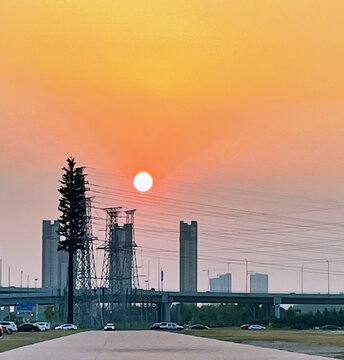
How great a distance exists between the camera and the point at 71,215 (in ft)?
452

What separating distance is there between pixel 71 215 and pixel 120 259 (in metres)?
42.9

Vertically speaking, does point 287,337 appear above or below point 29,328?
above

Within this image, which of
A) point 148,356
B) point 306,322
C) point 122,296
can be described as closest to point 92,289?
point 122,296

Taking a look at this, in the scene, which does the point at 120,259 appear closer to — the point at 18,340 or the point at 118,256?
the point at 118,256

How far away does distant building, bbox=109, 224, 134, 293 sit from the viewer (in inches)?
6939

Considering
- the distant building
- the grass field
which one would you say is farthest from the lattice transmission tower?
the grass field

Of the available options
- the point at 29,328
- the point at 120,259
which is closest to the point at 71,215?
the point at 29,328

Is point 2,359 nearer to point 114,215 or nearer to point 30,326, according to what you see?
point 30,326

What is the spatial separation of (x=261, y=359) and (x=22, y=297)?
519ft

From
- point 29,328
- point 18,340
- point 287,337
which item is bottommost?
point 29,328

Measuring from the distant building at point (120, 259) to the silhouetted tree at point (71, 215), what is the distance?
3447 cm

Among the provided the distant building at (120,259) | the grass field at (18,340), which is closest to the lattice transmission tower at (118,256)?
the distant building at (120,259)

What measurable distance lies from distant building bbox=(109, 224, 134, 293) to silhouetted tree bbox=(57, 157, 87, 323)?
34473mm

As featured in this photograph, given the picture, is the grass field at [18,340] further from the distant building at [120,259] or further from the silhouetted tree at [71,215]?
the distant building at [120,259]
